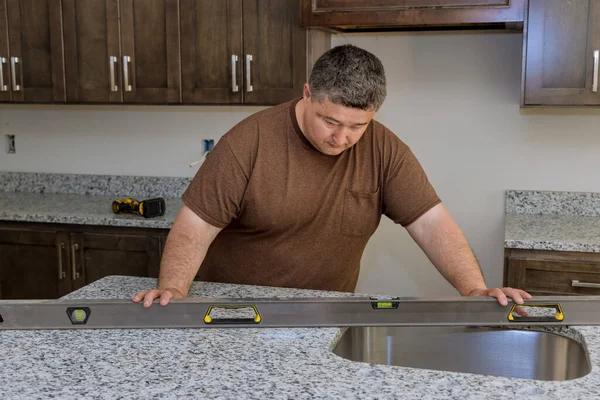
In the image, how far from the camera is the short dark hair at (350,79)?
1.88m

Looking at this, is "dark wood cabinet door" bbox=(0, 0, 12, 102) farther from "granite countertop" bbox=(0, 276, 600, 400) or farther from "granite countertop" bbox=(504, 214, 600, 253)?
"granite countertop" bbox=(504, 214, 600, 253)

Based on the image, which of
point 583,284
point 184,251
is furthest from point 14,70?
point 583,284

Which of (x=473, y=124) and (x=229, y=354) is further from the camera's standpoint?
(x=473, y=124)

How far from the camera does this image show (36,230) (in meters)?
3.29

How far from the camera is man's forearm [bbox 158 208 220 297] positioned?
6.09ft

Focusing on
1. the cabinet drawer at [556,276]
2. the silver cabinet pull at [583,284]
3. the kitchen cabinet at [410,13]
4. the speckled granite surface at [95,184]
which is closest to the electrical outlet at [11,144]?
the speckled granite surface at [95,184]

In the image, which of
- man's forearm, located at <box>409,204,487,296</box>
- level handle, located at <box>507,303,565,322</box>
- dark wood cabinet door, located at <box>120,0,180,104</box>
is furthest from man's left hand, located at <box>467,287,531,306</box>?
dark wood cabinet door, located at <box>120,0,180,104</box>

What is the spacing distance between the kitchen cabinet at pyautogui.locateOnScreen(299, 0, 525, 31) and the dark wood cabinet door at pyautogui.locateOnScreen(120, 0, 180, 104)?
63 cm

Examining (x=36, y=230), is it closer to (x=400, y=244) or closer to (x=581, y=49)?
(x=400, y=244)

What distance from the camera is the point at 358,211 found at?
217 centimetres

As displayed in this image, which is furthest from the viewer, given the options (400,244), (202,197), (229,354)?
(400,244)

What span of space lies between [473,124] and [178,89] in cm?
130

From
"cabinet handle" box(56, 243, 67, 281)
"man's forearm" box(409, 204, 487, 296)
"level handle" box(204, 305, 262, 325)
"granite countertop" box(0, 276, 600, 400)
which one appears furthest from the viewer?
"cabinet handle" box(56, 243, 67, 281)

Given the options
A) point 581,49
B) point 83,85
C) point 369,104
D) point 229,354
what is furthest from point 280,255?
point 83,85
